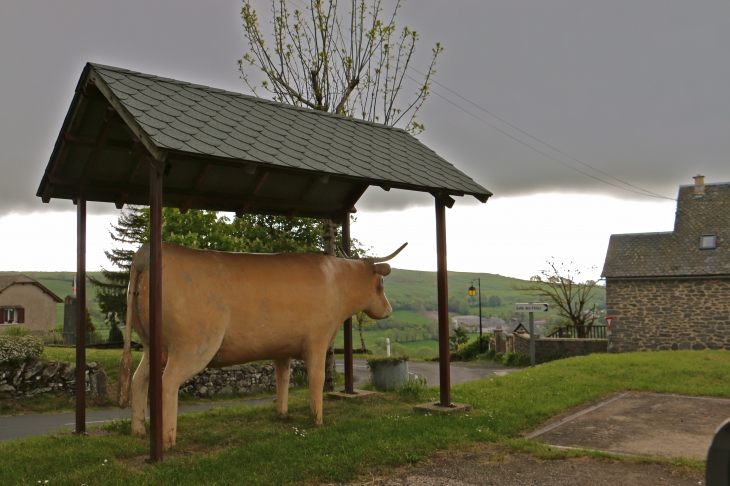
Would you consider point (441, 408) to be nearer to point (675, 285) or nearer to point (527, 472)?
point (527, 472)

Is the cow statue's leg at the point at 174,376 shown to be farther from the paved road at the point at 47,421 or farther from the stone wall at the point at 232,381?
the stone wall at the point at 232,381

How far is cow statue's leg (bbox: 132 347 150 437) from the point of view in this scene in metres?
6.88

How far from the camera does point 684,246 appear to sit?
25.5 m

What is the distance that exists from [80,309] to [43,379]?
8.70 metres

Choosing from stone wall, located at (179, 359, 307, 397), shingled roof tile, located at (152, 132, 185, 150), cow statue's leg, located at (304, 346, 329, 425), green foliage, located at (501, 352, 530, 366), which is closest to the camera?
shingled roof tile, located at (152, 132, 185, 150)

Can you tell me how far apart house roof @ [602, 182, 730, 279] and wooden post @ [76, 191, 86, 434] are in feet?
72.8

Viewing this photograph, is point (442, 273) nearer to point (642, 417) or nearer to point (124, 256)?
point (642, 417)

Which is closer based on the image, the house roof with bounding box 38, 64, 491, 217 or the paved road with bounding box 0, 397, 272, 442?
the house roof with bounding box 38, 64, 491, 217

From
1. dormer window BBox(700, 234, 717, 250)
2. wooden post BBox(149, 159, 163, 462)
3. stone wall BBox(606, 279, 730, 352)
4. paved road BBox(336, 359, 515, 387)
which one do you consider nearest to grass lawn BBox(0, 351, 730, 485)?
wooden post BBox(149, 159, 163, 462)

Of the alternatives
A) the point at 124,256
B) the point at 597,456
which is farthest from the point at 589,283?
the point at 597,456

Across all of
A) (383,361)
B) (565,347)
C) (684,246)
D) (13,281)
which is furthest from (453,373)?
(13,281)

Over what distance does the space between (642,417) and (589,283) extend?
30.4m

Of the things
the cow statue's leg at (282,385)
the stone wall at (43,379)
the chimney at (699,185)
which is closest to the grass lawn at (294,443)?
the cow statue's leg at (282,385)

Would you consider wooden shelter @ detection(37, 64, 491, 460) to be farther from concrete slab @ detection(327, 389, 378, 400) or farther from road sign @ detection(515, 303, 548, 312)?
road sign @ detection(515, 303, 548, 312)
